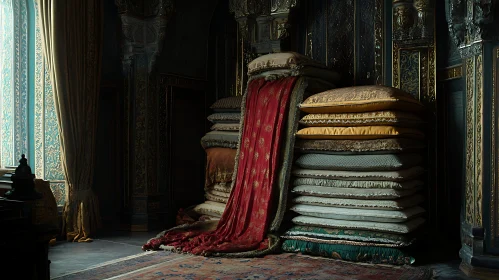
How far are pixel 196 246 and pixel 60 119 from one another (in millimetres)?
1962

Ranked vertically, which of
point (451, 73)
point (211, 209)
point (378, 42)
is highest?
point (378, 42)

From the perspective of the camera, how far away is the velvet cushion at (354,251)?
4.55 m

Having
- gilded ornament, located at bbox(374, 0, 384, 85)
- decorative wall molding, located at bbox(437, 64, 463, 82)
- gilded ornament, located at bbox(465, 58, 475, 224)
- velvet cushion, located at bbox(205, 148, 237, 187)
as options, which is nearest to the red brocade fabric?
velvet cushion, located at bbox(205, 148, 237, 187)

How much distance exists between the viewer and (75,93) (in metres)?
5.78

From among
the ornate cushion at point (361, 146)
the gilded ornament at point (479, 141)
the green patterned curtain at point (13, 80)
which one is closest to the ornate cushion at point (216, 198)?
the ornate cushion at point (361, 146)

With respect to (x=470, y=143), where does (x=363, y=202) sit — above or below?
below

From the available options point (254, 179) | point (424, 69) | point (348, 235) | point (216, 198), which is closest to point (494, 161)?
point (348, 235)

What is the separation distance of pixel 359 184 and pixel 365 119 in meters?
0.57

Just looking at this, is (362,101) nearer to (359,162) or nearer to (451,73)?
(359,162)

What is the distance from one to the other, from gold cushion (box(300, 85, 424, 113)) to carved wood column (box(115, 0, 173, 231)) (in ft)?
6.98

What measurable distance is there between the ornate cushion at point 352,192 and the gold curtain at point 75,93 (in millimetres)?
2245

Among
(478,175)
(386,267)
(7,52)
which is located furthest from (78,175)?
(478,175)

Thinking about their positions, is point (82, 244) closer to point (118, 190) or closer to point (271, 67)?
point (118, 190)

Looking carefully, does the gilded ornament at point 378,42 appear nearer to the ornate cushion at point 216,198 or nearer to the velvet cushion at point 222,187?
the velvet cushion at point 222,187
